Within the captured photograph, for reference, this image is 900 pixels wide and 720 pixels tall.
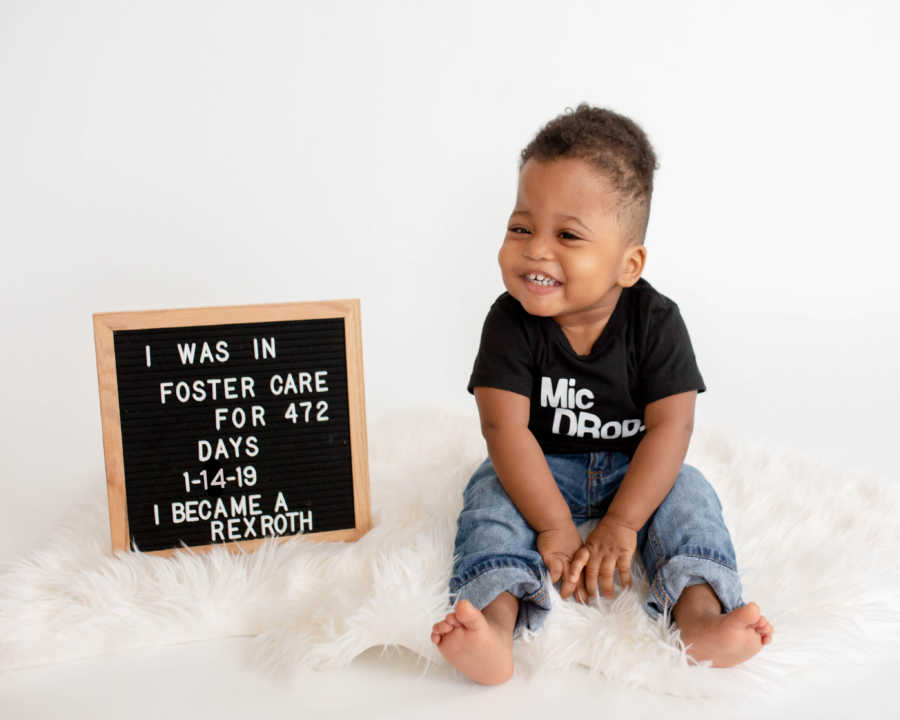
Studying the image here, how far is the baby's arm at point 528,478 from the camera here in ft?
4.41

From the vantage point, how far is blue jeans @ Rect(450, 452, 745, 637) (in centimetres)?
125

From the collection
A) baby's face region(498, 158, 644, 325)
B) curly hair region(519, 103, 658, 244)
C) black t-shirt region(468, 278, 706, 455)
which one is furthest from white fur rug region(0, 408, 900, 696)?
curly hair region(519, 103, 658, 244)

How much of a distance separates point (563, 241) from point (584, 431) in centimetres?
34

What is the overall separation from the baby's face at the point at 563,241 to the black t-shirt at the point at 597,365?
8 cm

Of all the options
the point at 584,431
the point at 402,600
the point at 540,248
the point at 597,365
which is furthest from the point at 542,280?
the point at 402,600

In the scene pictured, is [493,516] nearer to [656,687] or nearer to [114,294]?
[656,687]

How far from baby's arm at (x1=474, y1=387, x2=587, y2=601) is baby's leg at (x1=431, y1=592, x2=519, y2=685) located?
0.18 m

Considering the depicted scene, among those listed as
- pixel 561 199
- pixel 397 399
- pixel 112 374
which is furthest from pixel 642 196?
pixel 397 399

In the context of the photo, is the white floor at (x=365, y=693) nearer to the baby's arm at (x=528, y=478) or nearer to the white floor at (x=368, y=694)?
the white floor at (x=368, y=694)

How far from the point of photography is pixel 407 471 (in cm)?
174

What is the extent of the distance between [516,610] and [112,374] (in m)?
0.71

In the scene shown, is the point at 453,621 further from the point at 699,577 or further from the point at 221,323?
the point at 221,323

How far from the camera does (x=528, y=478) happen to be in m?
1.40

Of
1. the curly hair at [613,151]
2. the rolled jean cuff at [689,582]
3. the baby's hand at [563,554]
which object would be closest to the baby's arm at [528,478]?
the baby's hand at [563,554]
